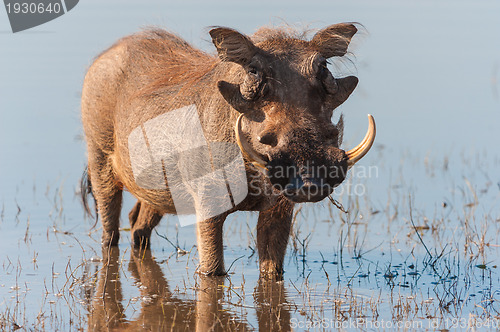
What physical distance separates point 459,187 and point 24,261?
13.8 feet

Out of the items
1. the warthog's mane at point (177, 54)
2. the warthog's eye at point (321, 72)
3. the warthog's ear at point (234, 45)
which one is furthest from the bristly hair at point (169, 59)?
the warthog's eye at point (321, 72)

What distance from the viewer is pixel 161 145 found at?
5277mm

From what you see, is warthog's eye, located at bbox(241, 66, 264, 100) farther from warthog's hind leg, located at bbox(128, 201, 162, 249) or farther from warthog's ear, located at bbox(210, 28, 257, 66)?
warthog's hind leg, located at bbox(128, 201, 162, 249)

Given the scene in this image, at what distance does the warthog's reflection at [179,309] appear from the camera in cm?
→ 452

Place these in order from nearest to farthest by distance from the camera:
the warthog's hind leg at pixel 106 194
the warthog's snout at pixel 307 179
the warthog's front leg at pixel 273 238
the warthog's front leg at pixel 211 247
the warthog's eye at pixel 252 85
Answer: the warthog's snout at pixel 307 179
the warthog's eye at pixel 252 85
the warthog's front leg at pixel 211 247
the warthog's front leg at pixel 273 238
the warthog's hind leg at pixel 106 194

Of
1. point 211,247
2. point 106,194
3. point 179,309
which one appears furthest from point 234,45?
point 106,194

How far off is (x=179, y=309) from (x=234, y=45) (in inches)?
62.4

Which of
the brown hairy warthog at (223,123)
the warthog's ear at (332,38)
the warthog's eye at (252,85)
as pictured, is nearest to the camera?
the brown hairy warthog at (223,123)

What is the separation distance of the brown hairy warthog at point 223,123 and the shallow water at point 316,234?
0.30m

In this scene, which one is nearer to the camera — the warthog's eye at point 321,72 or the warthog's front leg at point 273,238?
the warthog's eye at point 321,72

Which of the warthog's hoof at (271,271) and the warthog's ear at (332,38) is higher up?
the warthog's ear at (332,38)

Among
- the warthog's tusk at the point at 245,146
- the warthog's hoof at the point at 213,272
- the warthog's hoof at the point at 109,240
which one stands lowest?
the warthog's hoof at the point at 213,272

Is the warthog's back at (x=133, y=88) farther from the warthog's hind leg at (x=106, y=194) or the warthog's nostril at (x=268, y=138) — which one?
the warthog's nostril at (x=268, y=138)

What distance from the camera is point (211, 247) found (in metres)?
5.04
